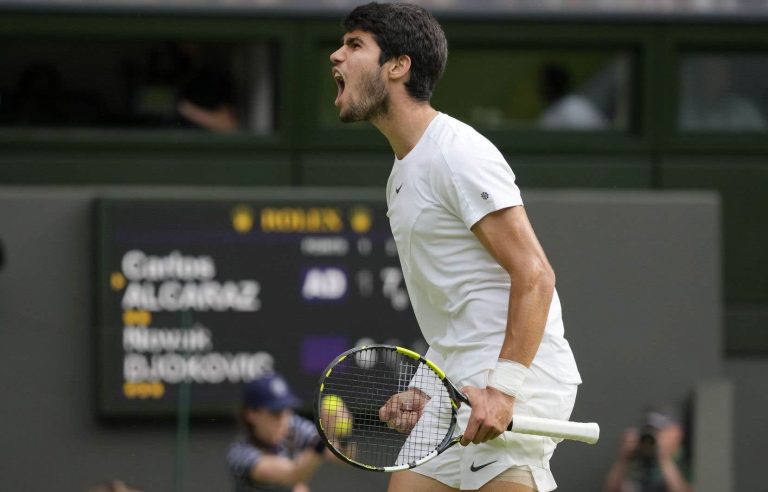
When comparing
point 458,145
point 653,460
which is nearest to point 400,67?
point 458,145

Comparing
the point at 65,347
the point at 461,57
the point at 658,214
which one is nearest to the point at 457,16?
the point at 461,57

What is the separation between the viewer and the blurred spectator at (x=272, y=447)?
20.8ft

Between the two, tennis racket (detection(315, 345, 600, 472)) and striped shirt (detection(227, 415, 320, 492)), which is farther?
striped shirt (detection(227, 415, 320, 492))

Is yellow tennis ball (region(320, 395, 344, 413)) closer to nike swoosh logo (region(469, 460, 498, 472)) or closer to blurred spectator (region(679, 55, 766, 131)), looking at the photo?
nike swoosh logo (region(469, 460, 498, 472))

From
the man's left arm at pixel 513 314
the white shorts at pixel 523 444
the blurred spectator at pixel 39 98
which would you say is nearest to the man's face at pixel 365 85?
the man's left arm at pixel 513 314

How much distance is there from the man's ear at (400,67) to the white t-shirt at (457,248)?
15cm

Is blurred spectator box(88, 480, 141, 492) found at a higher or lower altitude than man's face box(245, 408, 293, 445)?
lower

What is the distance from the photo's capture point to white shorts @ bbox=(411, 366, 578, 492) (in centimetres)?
389

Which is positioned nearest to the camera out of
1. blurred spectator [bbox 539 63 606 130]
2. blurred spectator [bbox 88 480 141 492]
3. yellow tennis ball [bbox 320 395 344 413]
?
yellow tennis ball [bbox 320 395 344 413]

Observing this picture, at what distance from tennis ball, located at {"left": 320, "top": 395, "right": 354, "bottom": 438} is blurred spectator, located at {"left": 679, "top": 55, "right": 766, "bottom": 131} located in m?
4.72

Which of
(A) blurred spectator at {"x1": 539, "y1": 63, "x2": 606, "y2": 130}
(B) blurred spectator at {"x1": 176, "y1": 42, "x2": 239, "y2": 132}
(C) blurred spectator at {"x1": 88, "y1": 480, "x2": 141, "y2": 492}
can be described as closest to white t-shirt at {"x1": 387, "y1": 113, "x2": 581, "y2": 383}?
(C) blurred spectator at {"x1": 88, "y1": 480, "x2": 141, "y2": 492}

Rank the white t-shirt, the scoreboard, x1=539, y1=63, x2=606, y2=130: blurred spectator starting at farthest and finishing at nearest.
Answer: x1=539, y1=63, x2=606, y2=130: blurred spectator, the scoreboard, the white t-shirt

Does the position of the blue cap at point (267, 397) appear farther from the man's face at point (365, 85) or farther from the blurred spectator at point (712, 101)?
the blurred spectator at point (712, 101)

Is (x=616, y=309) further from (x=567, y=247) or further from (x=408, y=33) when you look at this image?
(x=408, y=33)
